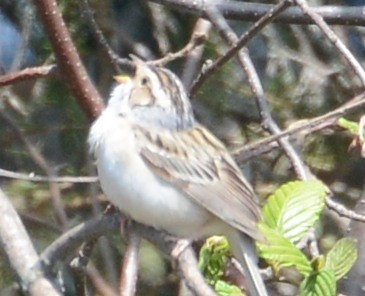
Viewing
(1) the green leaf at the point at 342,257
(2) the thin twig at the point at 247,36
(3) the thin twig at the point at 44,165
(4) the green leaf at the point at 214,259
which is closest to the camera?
(1) the green leaf at the point at 342,257

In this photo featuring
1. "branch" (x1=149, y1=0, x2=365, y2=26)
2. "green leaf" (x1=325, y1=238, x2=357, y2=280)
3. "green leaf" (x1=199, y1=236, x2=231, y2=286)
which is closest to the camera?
"green leaf" (x1=325, y1=238, x2=357, y2=280)

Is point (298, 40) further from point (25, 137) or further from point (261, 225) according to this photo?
point (261, 225)

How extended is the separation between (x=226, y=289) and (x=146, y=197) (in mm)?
421

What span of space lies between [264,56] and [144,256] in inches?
32.4

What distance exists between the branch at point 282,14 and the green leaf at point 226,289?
1.02 metres

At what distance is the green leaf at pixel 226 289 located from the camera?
2.68 m

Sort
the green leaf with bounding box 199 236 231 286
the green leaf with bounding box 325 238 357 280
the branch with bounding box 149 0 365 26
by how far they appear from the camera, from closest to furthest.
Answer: the green leaf with bounding box 325 238 357 280
the green leaf with bounding box 199 236 231 286
the branch with bounding box 149 0 365 26

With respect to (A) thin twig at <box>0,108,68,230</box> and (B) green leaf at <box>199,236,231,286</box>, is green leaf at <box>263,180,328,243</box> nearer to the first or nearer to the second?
(B) green leaf at <box>199,236,231,286</box>

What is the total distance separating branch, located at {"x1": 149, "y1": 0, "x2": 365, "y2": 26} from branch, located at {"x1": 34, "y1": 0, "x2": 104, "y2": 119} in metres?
0.45

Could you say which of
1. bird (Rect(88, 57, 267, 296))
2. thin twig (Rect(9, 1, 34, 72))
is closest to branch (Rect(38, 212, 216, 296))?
bird (Rect(88, 57, 267, 296))

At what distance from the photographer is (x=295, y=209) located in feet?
8.66

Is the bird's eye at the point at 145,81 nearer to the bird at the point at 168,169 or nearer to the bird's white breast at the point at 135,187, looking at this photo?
the bird at the point at 168,169

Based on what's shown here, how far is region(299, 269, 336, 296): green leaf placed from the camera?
247 centimetres

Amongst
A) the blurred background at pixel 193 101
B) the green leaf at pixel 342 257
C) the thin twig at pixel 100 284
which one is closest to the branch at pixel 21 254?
the green leaf at pixel 342 257
